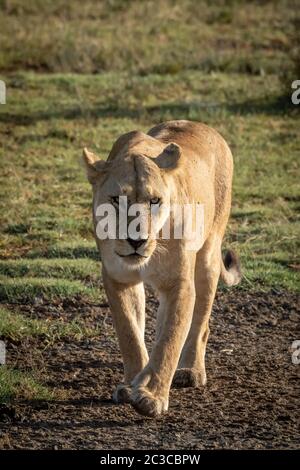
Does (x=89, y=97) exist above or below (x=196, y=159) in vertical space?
below

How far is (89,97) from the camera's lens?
11.0 m

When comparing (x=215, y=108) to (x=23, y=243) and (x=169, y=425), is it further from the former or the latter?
(x=169, y=425)

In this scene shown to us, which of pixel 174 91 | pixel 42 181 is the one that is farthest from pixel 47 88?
pixel 42 181

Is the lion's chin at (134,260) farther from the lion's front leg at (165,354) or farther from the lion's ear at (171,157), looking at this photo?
the lion's ear at (171,157)

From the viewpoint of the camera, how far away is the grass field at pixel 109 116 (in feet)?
22.3

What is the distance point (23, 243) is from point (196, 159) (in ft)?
8.16

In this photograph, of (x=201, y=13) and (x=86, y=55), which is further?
(x=201, y=13)

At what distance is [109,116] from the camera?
10.4 meters

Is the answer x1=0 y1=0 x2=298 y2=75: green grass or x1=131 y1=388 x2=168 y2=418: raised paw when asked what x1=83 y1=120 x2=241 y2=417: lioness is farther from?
x1=0 y1=0 x2=298 y2=75: green grass

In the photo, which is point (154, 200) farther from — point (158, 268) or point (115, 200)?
point (158, 268)

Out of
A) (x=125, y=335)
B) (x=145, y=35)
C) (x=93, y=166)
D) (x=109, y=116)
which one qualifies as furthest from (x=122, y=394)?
(x=145, y=35)

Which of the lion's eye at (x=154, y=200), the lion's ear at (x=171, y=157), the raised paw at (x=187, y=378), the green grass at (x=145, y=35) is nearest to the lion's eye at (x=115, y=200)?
the lion's eye at (x=154, y=200)

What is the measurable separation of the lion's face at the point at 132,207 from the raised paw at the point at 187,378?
772mm

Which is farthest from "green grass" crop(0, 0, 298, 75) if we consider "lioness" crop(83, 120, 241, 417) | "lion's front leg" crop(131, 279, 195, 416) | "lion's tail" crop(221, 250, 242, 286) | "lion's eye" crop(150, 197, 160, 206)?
"lion's eye" crop(150, 197, 160, 206)
